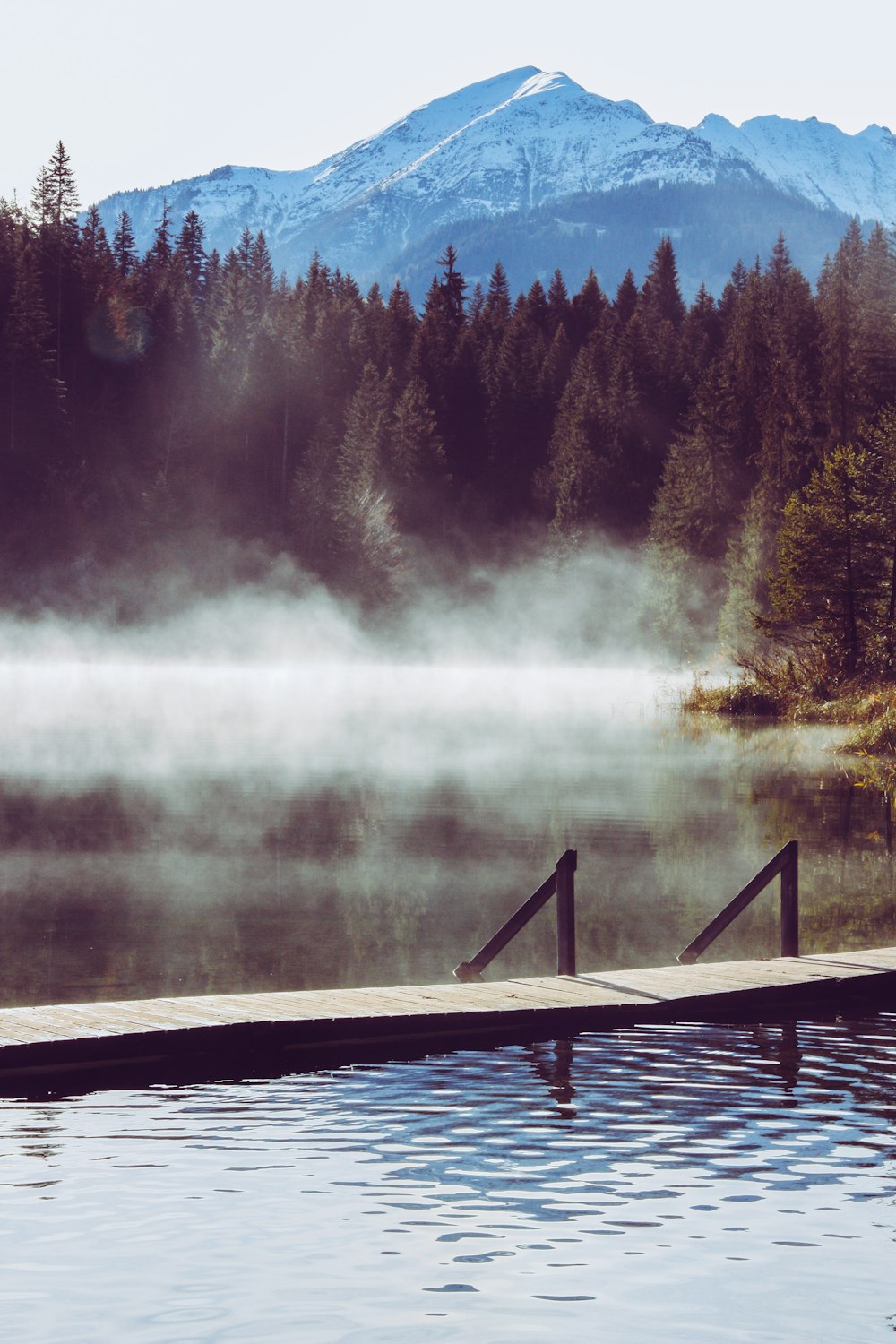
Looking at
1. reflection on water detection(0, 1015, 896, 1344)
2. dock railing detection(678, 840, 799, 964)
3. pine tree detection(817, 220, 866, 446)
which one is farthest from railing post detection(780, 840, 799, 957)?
pine tree detection(817, 220, 866, 446)

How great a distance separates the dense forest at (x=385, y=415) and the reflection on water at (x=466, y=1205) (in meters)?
62.2

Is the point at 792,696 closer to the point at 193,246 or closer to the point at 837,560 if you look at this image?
the point at 837,560

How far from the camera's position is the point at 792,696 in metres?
51.7

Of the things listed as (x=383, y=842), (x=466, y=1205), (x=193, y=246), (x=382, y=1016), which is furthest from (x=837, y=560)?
(x=193, y=246)

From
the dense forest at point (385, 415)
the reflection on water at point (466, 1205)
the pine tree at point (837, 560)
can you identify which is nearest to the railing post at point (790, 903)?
the reflection on water at point (466, 1205)

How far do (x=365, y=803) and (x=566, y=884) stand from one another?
53.2 feet

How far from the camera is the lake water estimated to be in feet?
25.5

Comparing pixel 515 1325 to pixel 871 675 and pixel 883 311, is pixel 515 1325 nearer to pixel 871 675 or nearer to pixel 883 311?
pixel 871 675

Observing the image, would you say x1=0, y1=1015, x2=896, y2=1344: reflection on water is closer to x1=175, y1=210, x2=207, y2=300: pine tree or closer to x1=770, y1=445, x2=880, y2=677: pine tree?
x1=770, y1=445, x2=880, y2=677: pine tree

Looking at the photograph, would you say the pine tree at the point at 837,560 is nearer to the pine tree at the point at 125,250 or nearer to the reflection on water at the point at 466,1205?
the reflection on water at the point at 466,1205

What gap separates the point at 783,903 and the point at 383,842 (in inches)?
393

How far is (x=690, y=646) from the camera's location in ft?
254

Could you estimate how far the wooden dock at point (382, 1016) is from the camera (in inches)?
447

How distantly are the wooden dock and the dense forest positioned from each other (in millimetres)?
58890
